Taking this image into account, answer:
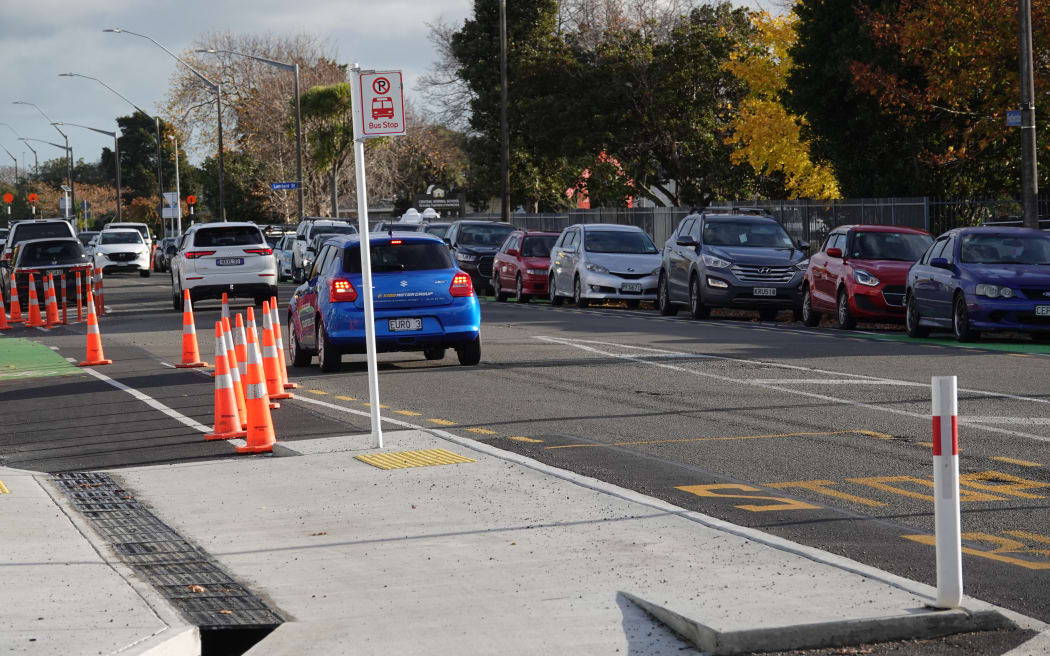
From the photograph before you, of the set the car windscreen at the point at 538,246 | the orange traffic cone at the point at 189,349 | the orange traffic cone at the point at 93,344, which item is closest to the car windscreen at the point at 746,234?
the car windscreen at the point at 538,246

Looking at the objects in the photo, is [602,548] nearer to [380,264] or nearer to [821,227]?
[380,264]

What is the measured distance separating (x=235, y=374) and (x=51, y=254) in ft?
79.2

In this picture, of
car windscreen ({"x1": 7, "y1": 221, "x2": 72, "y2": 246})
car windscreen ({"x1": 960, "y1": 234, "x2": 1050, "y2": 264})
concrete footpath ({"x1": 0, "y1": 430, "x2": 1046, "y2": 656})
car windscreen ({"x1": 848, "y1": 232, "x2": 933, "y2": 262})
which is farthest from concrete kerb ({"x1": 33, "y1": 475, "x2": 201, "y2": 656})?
car windscreen ({"x1": 7, "y1": 221, "x2": 72, "y2": 246})

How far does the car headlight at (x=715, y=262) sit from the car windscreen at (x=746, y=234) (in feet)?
1.96

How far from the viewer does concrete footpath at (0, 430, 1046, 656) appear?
20.5ft

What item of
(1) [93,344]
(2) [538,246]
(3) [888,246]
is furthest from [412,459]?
(2) [538,246]

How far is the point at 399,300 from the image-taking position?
58.2 ft

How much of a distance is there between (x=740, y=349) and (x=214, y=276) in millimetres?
14782

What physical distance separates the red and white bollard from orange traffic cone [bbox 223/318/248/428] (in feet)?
25.4

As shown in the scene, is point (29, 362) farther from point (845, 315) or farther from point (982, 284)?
point (982, 284)

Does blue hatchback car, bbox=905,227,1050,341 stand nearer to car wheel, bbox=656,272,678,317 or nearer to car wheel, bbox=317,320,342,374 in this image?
car wheel, bbox=656,272,678,317

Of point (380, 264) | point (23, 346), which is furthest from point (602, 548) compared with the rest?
point (23, 346)

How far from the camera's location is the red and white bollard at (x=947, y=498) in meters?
6.40

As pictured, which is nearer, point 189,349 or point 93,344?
point 189,349
